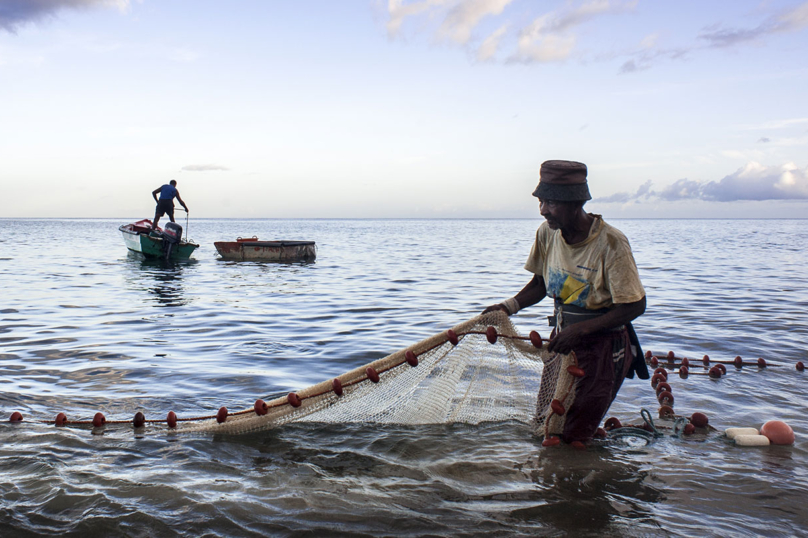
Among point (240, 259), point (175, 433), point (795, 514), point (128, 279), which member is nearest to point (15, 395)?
point (175, 433)

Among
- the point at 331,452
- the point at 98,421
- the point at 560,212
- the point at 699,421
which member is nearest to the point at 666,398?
the point at 699,421

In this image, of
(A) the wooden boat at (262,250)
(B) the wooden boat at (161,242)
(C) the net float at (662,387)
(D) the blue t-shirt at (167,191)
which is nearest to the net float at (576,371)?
(C) the net float at (662,387)

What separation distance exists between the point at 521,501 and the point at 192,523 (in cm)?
180

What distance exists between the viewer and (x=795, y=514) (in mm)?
3363

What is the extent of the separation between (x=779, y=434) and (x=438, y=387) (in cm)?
252

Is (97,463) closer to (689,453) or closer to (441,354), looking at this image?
(441,354)

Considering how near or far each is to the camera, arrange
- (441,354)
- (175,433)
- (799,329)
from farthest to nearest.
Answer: (799,329) < (175,433) < (441,354)

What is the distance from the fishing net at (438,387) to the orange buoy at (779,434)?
1.72 meters

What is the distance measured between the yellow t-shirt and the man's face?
0.14 meters

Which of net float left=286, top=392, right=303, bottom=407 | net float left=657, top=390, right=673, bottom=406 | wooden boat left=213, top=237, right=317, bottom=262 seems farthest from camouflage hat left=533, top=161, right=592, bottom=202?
wooden boat left=213, top=237, right=317, bottom=262

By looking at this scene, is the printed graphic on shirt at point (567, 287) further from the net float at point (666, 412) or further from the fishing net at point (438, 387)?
the net float at point (666, 412)

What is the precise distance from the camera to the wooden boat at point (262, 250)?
22.8m

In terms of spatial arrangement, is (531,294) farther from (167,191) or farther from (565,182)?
(167,191)

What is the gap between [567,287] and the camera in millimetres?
3744
